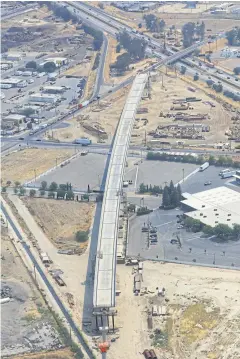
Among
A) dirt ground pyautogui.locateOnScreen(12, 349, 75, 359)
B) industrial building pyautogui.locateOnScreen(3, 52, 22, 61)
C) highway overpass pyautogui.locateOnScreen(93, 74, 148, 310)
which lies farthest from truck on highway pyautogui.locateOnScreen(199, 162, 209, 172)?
industrial building pyautogui.locateOnScreen(3, 52, 22, 61)

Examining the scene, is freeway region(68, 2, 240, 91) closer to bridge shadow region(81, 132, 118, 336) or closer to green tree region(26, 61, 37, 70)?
green tree region(26, 61, 37, 70)

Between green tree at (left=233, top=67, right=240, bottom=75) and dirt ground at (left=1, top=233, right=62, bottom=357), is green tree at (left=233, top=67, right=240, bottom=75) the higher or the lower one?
the higher one

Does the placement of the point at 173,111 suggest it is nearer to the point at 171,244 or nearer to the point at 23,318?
the point at 171,244

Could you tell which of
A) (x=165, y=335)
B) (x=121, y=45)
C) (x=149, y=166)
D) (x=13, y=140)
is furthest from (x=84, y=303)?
(x=121, y=45)

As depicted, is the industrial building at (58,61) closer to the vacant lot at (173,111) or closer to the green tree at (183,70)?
the vacant lot at (173,111)

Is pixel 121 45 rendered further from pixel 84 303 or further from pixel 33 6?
pixel 84 303
